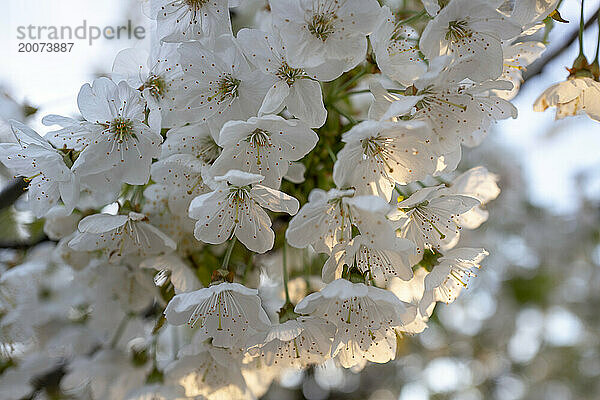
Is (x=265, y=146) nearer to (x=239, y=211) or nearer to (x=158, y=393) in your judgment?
(x=239, y=211)

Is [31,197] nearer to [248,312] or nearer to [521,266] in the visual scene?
[248,312]

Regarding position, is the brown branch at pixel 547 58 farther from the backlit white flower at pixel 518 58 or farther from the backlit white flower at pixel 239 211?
the backlit white flower at pixel 239 211

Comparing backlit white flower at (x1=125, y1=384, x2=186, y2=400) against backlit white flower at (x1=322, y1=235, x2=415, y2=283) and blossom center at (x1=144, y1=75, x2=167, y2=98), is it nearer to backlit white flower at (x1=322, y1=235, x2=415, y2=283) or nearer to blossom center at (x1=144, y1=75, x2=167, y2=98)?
backlit white flower at (x1=322, y1=235, x2=415, y2=283)

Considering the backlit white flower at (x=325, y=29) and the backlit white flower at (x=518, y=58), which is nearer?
the backlit white flower at (x=325, y=29)

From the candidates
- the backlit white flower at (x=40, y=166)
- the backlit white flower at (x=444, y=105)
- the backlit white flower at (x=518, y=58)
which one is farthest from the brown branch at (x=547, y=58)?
the backlit white flower at (x=40, y=166)

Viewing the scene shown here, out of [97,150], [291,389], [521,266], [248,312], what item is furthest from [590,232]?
[97,150]

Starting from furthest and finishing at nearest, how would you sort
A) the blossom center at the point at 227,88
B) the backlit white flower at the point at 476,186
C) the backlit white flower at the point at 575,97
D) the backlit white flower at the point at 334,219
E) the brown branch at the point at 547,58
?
the brown branch at the point at 547,58
the backlit white flower at the point at 476,186
the backlit white flower at the point at 575,97
the blossom center at the point at 227,88
the backlit white flower at the point at 334,219

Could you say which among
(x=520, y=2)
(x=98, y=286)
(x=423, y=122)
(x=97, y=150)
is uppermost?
(x=520, y=2)

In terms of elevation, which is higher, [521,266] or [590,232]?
[590,232]
